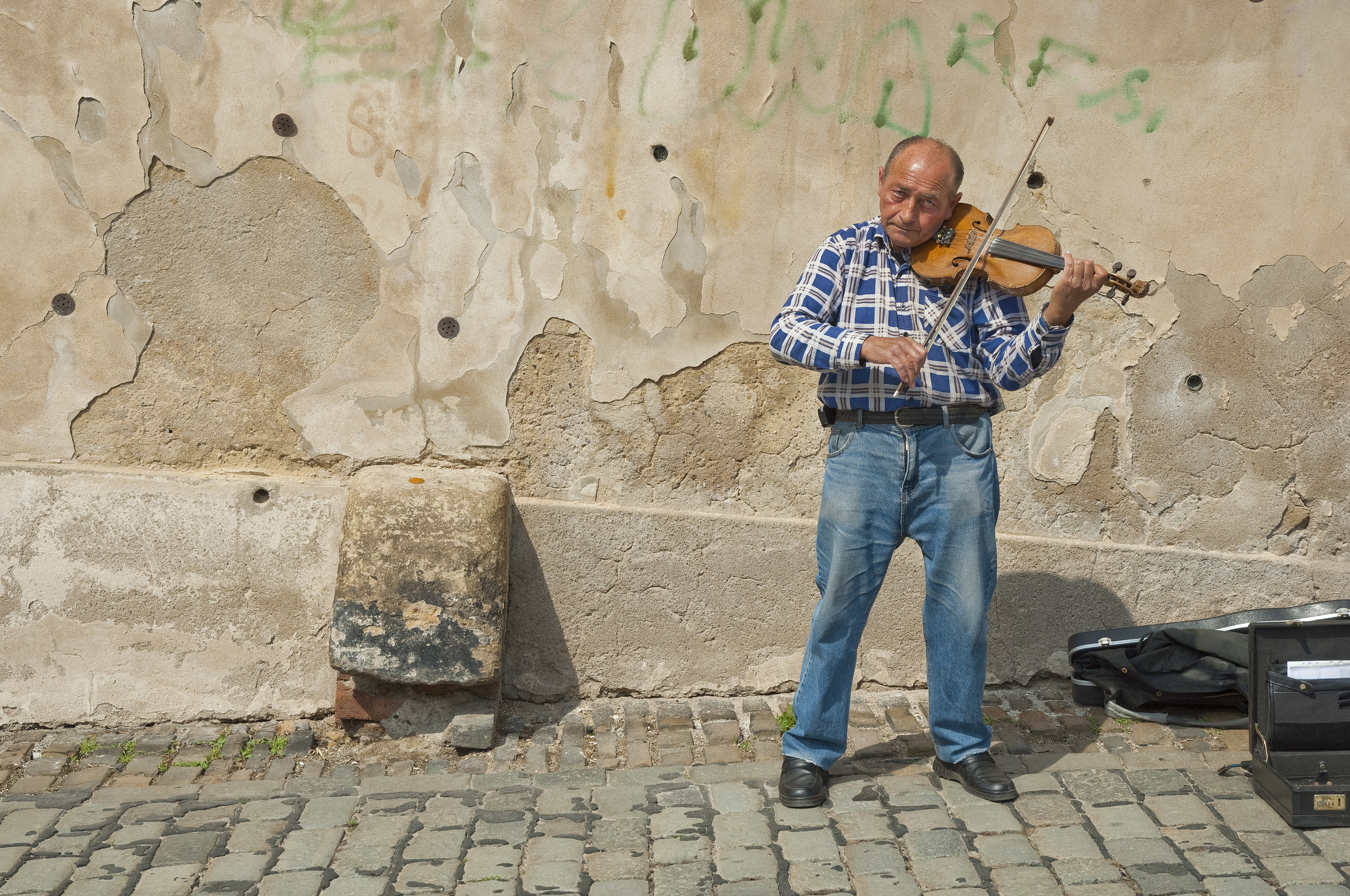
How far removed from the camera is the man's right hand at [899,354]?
2.81 m

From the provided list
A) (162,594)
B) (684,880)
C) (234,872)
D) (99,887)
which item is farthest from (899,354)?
(162,594)

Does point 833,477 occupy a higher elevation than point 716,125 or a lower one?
lower

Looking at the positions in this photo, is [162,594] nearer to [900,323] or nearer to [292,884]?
[292,884]

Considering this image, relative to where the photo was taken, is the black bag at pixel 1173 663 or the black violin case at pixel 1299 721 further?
the black bag at pixel 1173 663

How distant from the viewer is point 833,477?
10.5 feet

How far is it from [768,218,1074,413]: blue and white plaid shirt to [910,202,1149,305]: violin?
0.17 ft

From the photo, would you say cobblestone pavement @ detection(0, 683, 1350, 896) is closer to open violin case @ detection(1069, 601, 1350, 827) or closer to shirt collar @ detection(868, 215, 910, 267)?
open violin case @ detection(1069, 601, 1350, 827)

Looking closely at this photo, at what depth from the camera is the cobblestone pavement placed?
9.28 ft

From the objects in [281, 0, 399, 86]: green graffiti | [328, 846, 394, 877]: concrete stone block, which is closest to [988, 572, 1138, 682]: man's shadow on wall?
[328, 846, 394, 877]: concrete stone block

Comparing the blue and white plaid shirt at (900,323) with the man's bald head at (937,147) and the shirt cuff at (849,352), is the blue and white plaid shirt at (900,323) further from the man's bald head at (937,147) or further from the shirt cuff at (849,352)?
the man's bald head at (937,147)

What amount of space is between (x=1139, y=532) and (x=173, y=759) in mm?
3413

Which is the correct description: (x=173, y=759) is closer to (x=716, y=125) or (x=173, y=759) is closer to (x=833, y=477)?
(x=833, y=477)

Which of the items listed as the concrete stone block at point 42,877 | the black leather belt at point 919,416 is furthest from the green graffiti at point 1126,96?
the concrete stone block at point 42,877

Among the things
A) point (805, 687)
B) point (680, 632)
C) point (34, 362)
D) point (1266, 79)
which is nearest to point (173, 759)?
point (34, 362)
